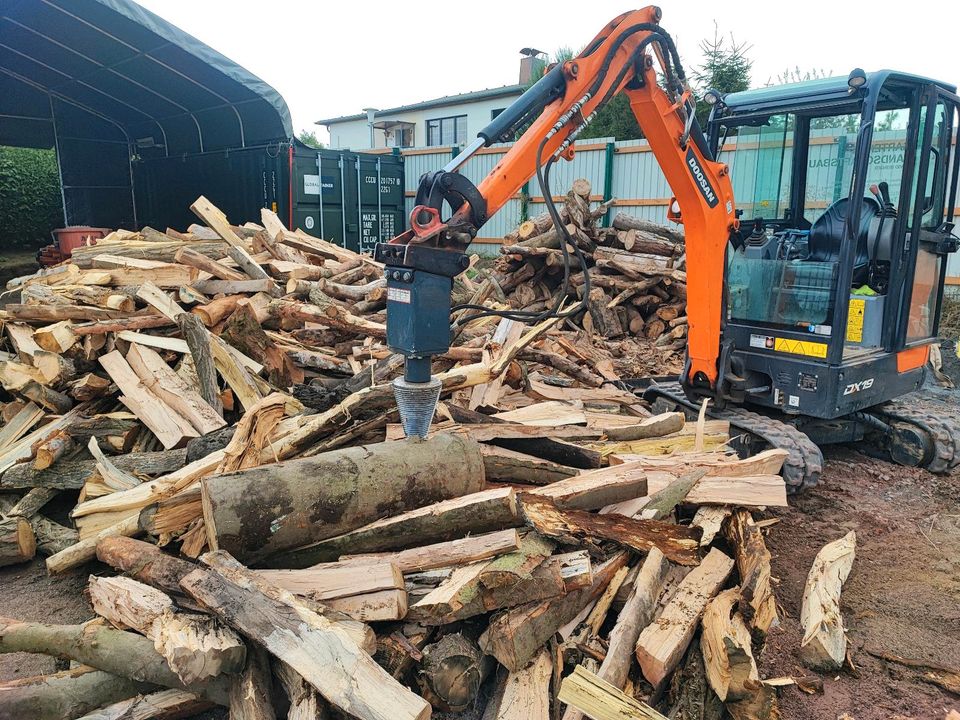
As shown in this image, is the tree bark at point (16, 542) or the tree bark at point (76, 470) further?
the tree bark at point (76, 470)

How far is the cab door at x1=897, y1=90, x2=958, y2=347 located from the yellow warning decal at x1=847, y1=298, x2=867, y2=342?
35 centimetres

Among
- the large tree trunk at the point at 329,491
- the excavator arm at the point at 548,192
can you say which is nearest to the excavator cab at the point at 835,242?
the excavator arm at the point at 548,192

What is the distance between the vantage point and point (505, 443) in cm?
421

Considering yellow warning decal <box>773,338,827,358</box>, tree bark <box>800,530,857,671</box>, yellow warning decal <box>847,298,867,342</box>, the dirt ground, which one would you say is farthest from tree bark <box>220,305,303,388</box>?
yellow warning decal <box>847,298,867,342</box>

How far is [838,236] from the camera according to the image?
5.25 m

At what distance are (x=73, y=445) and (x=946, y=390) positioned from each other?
29.8 ft

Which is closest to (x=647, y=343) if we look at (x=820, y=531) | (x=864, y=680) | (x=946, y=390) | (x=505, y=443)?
(x=946, y=390)

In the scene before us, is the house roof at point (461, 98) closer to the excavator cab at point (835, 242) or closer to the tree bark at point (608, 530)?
the excavator cab at point (835, 242)

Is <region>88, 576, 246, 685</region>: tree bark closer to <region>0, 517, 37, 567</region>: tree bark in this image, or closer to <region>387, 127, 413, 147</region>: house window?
<region>0, 517, 37, 567</region>: tree bark

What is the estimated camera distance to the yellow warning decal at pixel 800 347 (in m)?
5.02

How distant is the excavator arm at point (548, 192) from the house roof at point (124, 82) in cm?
833

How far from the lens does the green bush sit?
16953mm

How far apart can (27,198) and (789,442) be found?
61.3 feet

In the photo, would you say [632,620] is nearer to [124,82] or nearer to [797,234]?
[797,234]
